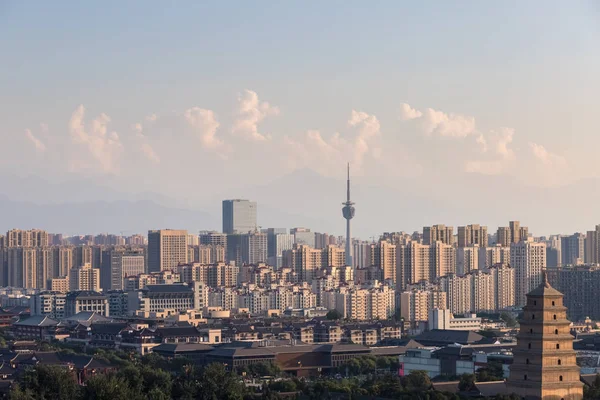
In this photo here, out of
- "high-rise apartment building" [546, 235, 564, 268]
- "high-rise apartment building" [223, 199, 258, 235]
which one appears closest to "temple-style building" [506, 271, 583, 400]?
"high-rise apartment building" [546, 235, 564, 268]

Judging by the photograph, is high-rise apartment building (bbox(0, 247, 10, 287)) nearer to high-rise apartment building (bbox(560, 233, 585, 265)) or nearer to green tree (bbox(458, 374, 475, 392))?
high-rise apartment building (bbox(560, 233, 585, 265))

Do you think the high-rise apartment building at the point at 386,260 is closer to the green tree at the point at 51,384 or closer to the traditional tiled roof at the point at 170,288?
the traditional tiled roof at the point at 170,288

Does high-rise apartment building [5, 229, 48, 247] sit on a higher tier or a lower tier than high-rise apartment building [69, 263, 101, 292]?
higher

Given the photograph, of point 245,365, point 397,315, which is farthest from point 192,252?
point 245,365

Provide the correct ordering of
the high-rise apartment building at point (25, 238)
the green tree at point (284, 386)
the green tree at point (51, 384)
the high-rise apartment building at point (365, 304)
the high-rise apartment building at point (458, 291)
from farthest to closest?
the high-rise apartment building at point (25, 238) < the high-rise apartment building at point (458, 291) < the high-rise apartment building at point (365, 304) < the green tree at point (284, 386) < the green tree at point (51, 384)

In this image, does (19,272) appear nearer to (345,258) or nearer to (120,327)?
(345,258)

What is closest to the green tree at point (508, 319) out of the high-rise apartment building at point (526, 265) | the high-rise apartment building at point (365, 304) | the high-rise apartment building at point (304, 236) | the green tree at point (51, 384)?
the high-rise apartment building at point (365, 304)
